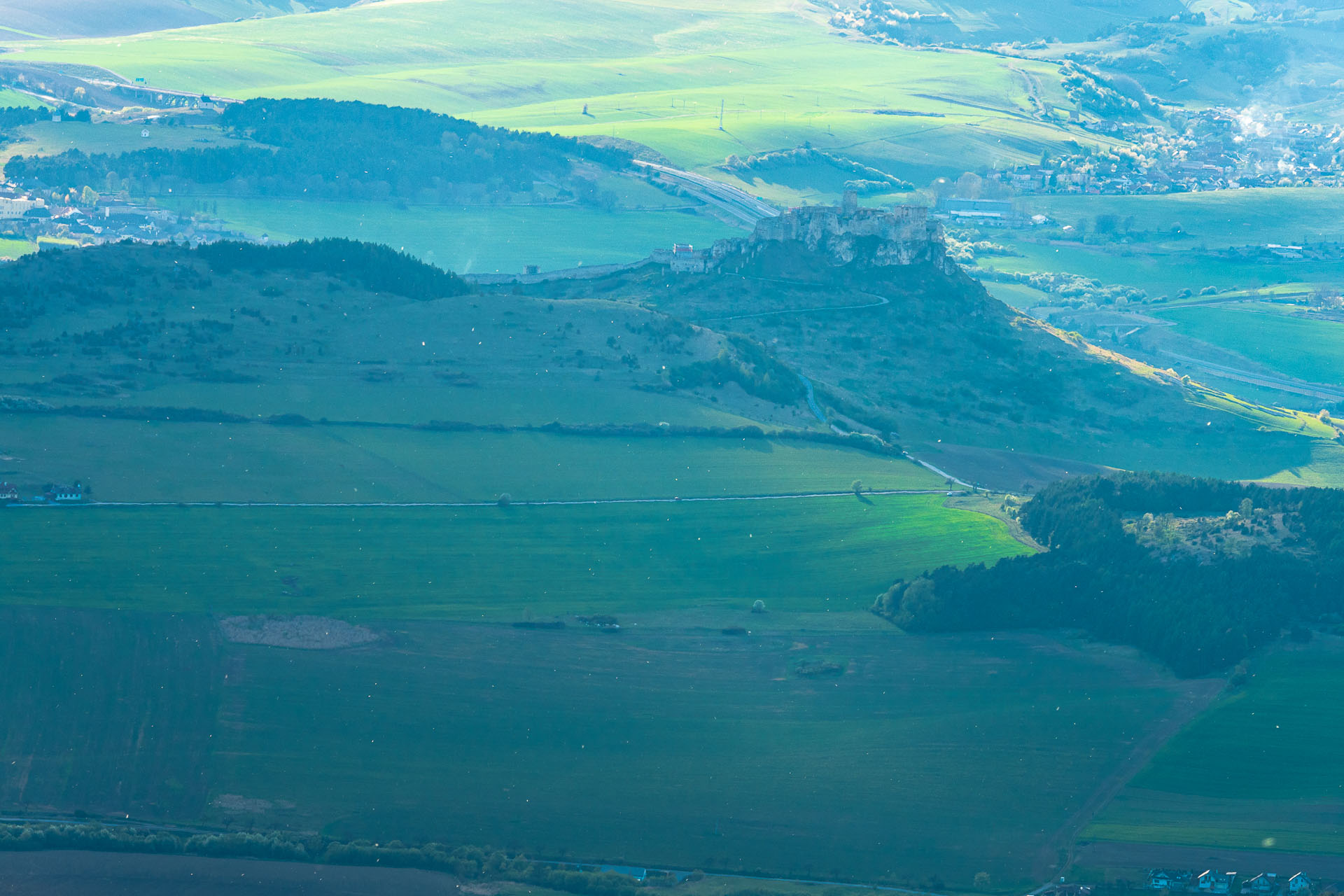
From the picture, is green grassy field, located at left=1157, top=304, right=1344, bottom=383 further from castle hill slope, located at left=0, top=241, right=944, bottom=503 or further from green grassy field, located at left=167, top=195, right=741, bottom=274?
castle hill slope, located at left=0, top=241, right=944, bottom=503

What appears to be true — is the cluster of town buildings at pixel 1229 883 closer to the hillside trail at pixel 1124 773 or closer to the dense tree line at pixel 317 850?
the hillside trail at pixel 1124 773

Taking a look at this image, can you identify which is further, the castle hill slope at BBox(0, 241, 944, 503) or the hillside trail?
the castle hill slope at BBox(0, 241, 944, 503)

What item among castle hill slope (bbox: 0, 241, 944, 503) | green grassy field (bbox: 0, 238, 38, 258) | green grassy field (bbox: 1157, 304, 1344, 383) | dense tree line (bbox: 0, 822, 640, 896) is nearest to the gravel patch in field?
castle hill slope (bbox: 0, 241, 944, 503)

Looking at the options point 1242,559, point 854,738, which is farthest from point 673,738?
point 1242,559

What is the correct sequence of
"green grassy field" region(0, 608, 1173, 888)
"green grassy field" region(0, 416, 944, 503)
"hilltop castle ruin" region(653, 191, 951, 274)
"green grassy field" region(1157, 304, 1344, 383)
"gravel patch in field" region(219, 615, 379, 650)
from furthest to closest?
"green grassy field" region(1157, 304, 1344, 383), "hilltop castle ruin" region(653, 191, 951, 274), "green grassy field" region(0, 416, 944, 503), "gravel patch in field" region(219, 615, 379, 650), "green grassy field" region(0, 608, 1173, 888)

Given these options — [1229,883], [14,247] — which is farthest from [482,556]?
[14,247]

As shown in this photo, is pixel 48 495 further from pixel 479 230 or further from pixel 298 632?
pixel 479 230
